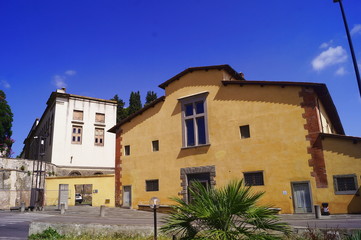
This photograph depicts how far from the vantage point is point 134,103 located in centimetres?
5288

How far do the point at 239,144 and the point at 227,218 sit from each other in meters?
13.6

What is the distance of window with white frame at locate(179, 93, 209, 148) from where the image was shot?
2158 cm

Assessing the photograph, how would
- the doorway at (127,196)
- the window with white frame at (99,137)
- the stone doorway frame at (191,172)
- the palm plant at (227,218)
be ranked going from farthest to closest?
the window with white frame at (99,137) < the doorway at (127,196) < the stone doorway frame at (191,172) < the palm plant at (227,218)

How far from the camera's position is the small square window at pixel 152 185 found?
22.8 meters

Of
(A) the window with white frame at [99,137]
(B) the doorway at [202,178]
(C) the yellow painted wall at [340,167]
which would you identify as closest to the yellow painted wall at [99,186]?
(B) the doorway at [202,178]

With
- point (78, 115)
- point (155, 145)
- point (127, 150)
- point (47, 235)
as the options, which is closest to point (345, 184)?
point (155, 145)

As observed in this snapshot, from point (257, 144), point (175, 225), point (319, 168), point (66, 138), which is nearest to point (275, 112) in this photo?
point (257, 144)

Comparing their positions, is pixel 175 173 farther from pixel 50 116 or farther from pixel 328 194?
pixel 50 116

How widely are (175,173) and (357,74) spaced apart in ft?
45.0

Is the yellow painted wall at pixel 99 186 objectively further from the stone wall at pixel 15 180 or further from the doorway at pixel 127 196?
the stone wall at pixel 15 180

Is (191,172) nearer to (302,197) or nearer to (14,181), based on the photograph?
(302,197)

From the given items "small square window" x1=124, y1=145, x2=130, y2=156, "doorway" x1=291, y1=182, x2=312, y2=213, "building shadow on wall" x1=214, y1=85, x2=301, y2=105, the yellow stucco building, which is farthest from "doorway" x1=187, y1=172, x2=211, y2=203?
"small square window" x1=124, y1=145, x2=130, y2=156

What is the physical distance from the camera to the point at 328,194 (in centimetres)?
1623

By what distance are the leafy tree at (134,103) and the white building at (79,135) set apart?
10667 millimetres
